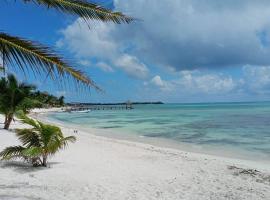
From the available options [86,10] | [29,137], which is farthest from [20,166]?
[86,10]

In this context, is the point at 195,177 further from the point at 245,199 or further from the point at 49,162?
the point at 49,162

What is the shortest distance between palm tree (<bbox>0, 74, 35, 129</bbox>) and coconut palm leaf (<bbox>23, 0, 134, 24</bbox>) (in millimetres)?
14393

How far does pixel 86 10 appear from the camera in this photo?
5020mm

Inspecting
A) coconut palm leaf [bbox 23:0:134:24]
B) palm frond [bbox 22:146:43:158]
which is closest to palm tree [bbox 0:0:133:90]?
coconut palm leaf [bbox 23:0:134:24]

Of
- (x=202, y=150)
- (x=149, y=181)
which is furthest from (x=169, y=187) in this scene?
(x=202, y=150)

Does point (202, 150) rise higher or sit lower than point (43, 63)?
lower

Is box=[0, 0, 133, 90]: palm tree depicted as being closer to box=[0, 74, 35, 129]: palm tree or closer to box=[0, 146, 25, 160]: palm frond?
box=[0, 146, 25, 160]: palm frond

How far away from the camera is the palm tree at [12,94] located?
18.7m

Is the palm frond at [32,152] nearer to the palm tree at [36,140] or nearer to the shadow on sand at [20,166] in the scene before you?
the palm tree at [36,140]

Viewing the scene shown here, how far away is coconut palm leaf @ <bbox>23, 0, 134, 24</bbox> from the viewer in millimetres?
4855

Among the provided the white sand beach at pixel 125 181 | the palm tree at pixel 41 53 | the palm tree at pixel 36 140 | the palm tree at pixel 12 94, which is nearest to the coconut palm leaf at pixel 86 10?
the palm tree at pixel 41 53

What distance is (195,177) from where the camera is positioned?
9.00 m

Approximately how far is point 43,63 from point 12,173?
413cm

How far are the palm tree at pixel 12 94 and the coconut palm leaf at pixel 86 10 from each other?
14.4 m
